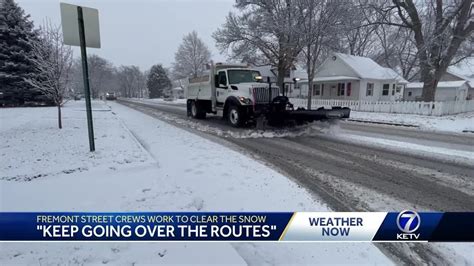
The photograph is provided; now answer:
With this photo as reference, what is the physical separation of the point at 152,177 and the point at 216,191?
1.34 m

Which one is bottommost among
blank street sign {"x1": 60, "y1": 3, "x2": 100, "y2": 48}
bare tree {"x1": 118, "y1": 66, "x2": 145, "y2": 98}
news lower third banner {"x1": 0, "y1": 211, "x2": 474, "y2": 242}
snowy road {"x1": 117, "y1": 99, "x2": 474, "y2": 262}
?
snowy road {"x1": 117, "y1": 99, "x2": 474, "y2": 262}

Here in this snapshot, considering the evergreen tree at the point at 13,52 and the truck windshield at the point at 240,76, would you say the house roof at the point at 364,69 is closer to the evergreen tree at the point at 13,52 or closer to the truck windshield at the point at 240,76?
the truck windshield at the point at 240,76

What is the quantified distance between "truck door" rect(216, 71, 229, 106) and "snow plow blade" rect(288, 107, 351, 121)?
3204mm

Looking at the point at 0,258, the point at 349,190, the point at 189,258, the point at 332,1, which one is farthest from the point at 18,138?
the point at 332,1

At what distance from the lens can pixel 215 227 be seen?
250 centimetres

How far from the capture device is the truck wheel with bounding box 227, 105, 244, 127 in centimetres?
1024

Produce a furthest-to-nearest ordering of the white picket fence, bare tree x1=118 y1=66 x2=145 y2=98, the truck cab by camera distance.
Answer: bare tree x1=118 y1=66 x2=145 y2=98 → the white picket fence → the truck cab

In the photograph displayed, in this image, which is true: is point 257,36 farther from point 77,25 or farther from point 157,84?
point 157,84

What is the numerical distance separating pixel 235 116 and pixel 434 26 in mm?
18480

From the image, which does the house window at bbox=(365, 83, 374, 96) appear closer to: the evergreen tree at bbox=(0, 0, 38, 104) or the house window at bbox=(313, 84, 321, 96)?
the house window at bbox=(313, 84, 321, 96)

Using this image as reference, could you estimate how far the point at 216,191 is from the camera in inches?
153

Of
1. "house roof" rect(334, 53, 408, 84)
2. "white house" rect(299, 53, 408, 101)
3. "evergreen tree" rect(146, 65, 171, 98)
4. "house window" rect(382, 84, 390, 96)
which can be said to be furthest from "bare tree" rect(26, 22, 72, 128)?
"evergreen tree" rect(146, 65, 171, 98)

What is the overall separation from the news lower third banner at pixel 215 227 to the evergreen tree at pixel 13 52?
25.8m

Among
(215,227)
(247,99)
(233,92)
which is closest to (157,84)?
(233,92)
